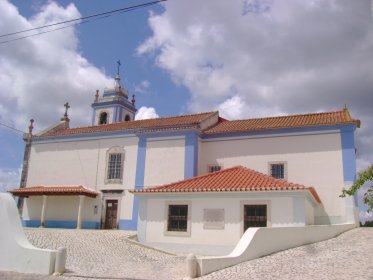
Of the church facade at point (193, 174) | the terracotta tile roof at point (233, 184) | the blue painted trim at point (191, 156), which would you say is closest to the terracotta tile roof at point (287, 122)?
the church facade at point (193, 174)

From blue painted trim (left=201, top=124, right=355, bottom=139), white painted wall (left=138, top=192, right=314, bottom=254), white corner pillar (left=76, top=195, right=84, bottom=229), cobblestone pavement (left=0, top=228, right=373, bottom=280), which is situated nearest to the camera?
cobblestone pavement (left=0, top=228, right=373, bottom=280)

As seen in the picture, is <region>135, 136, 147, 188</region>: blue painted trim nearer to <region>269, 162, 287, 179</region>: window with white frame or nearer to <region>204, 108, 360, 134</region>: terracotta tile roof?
<region>204, 108, 360, 134</region>: terracotta tile roof

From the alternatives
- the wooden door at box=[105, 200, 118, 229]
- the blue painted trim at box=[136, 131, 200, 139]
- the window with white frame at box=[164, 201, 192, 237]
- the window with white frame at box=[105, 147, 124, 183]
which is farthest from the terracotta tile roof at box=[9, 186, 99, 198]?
the window with white frame at box=[164, 201, 192, 237]

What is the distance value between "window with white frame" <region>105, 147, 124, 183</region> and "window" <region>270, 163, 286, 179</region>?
828 centimetres

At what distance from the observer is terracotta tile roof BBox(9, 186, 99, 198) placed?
74.5ft

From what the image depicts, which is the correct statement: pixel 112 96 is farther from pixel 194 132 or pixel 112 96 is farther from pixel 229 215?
pixel 229 215

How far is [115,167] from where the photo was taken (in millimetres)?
23688

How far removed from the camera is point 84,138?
25.2m

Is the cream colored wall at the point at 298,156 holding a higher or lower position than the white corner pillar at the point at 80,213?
higher

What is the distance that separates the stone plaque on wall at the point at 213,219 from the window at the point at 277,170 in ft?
17.8

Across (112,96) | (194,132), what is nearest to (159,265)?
(194,132)

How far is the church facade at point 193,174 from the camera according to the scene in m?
15.3

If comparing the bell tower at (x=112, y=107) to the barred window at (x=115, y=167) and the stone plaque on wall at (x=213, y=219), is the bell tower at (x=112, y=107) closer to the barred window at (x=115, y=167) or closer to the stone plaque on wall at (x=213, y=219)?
the barred window at (x=115, y=167)

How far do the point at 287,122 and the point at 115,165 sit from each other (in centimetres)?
969
